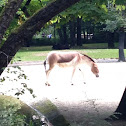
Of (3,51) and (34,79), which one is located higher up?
(3,51)

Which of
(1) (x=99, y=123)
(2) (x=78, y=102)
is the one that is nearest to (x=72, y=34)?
(2) (x=78, y=102)

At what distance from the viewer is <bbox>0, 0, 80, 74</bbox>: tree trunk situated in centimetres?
602

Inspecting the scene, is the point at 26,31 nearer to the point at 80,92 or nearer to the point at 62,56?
the point at 80,92

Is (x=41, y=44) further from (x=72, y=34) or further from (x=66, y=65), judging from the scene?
(x=66, y=65)

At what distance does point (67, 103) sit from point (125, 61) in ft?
52.8

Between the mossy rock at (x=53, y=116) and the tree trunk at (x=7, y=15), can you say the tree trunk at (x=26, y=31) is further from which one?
the mossy rock at (x=53, y=116)

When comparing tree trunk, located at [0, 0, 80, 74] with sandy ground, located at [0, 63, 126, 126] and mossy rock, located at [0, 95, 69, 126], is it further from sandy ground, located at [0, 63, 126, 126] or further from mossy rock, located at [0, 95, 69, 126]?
sandy ground, located at [0, 63, 126, 126]

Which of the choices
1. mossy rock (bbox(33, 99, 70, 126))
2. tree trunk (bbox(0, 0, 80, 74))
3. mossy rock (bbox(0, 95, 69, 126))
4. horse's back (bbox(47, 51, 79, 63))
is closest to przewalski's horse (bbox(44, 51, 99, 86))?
horse's back (bbox(47, 51, 79, 63))

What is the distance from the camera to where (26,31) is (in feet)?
20.0

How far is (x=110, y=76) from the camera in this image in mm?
19109

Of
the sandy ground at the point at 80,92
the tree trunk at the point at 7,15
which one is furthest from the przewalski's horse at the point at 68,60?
the tree trunk at the point at 7,15

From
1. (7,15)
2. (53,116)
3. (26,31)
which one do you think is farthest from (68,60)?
(7,15)

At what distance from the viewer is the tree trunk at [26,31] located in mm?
6023

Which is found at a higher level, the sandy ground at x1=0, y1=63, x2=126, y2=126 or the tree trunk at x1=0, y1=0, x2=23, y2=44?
the tree trunk at x1=0, y1=0, x2=23, y2=44
